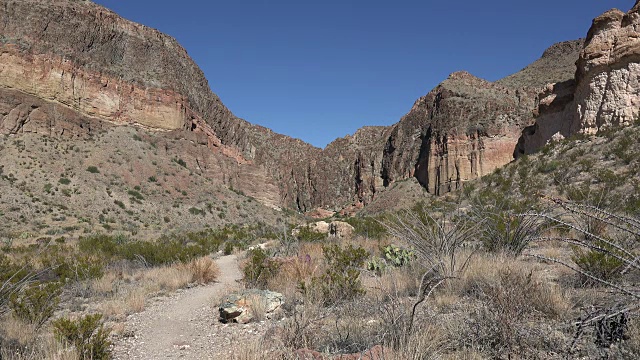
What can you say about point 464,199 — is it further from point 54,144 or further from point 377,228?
point 54,144

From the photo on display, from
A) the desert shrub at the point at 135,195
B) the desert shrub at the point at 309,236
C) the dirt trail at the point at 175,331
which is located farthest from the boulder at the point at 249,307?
the desert shrub at the point at 135,195

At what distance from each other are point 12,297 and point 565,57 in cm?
7035

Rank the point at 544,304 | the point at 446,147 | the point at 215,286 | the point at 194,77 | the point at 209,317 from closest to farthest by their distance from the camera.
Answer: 1. the point at 544,304
2. the point at 209,317
3. the point at 215,286
4. the point at 446,147
5. the point at 194,77

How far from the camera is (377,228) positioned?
48.8 feet

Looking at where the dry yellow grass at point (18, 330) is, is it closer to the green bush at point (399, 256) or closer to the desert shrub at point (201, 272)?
the desert shrub at point (201, 272)

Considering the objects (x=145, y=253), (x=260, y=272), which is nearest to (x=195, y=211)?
(x=145, y=253)

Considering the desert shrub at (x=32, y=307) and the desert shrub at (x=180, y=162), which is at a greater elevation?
the desert shrub at (x=180, y=162)

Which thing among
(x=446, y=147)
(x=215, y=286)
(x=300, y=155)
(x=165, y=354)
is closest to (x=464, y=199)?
(x=215, y=286)

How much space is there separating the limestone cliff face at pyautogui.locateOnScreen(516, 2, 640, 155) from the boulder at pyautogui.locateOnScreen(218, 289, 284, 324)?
20741 mm

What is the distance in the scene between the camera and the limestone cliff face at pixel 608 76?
62.2 ft

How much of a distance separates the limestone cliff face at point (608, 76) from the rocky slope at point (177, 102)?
29069mm

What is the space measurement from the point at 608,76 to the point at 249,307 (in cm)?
2305

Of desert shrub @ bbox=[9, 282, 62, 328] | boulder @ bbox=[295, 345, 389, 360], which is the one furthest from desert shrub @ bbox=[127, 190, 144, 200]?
boulder @ bbox=[295, 345, 389, 360]

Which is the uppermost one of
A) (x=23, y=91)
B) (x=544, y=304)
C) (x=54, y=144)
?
(x=23, y=91)
